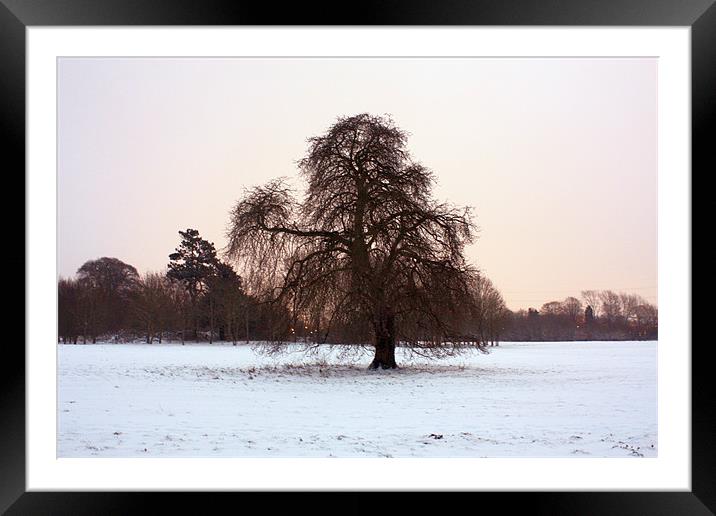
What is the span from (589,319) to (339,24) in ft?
34.3

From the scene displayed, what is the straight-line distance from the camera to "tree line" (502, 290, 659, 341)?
12172 mm

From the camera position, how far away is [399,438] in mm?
6797

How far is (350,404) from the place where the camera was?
8531mm

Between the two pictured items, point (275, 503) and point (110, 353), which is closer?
point (275, 503)

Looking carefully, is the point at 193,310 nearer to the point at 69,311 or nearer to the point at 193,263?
the point at 193,263

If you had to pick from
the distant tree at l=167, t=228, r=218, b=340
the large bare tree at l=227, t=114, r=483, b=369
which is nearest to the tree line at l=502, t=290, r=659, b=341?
the large bare tree at l=227, t=114, r=483, b=369

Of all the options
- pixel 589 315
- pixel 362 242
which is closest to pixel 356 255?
pixel 362 242

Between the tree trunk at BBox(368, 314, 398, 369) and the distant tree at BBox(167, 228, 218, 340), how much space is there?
326 cm

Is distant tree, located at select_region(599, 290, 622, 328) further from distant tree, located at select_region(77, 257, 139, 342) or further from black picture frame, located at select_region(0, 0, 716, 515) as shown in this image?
distant tree, located at select_region(77, 257, 139, 342)

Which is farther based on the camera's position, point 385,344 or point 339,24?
point 385,344

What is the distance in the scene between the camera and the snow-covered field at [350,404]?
666cm

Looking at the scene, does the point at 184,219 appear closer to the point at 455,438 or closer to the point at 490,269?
the point at 490,269
